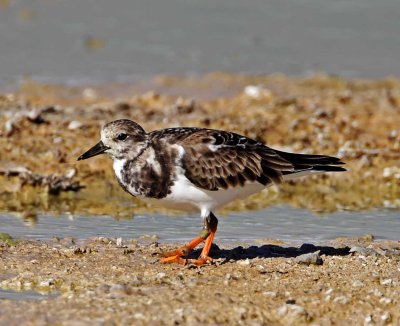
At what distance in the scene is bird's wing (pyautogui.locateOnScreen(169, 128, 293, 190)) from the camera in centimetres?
801

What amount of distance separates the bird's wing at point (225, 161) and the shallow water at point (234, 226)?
95 centimetres

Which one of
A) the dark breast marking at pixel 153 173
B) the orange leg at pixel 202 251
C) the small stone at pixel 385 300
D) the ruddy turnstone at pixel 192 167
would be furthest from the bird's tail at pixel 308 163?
the small stone at pixel 385 300

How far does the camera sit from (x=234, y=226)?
9617 millimetres

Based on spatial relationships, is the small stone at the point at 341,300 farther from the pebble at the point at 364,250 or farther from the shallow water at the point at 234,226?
the shallow water at the point at 234,226

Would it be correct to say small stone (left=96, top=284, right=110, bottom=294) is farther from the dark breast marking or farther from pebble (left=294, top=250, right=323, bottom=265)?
pebble (left=294, top=250, right=323, bottom=265)

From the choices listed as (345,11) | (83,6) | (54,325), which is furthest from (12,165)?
(345,11)

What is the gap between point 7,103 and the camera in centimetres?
1316

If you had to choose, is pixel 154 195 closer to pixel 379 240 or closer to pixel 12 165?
pixel 379 240

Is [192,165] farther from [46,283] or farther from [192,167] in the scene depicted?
[46,283]

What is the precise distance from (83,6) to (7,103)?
20.8 feet

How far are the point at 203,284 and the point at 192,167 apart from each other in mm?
1112

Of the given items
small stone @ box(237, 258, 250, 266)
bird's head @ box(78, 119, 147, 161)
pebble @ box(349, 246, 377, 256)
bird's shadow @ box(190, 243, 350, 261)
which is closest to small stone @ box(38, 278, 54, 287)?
bird's head @ box(78, 119, 147, 161)

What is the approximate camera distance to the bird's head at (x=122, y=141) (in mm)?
8125

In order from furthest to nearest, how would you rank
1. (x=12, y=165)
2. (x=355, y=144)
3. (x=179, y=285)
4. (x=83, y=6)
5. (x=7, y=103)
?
(x=83, y=6)
(x=7, y=103)
(x=355, y=144)
(x=12, y=165)
(x=179, y=285)
